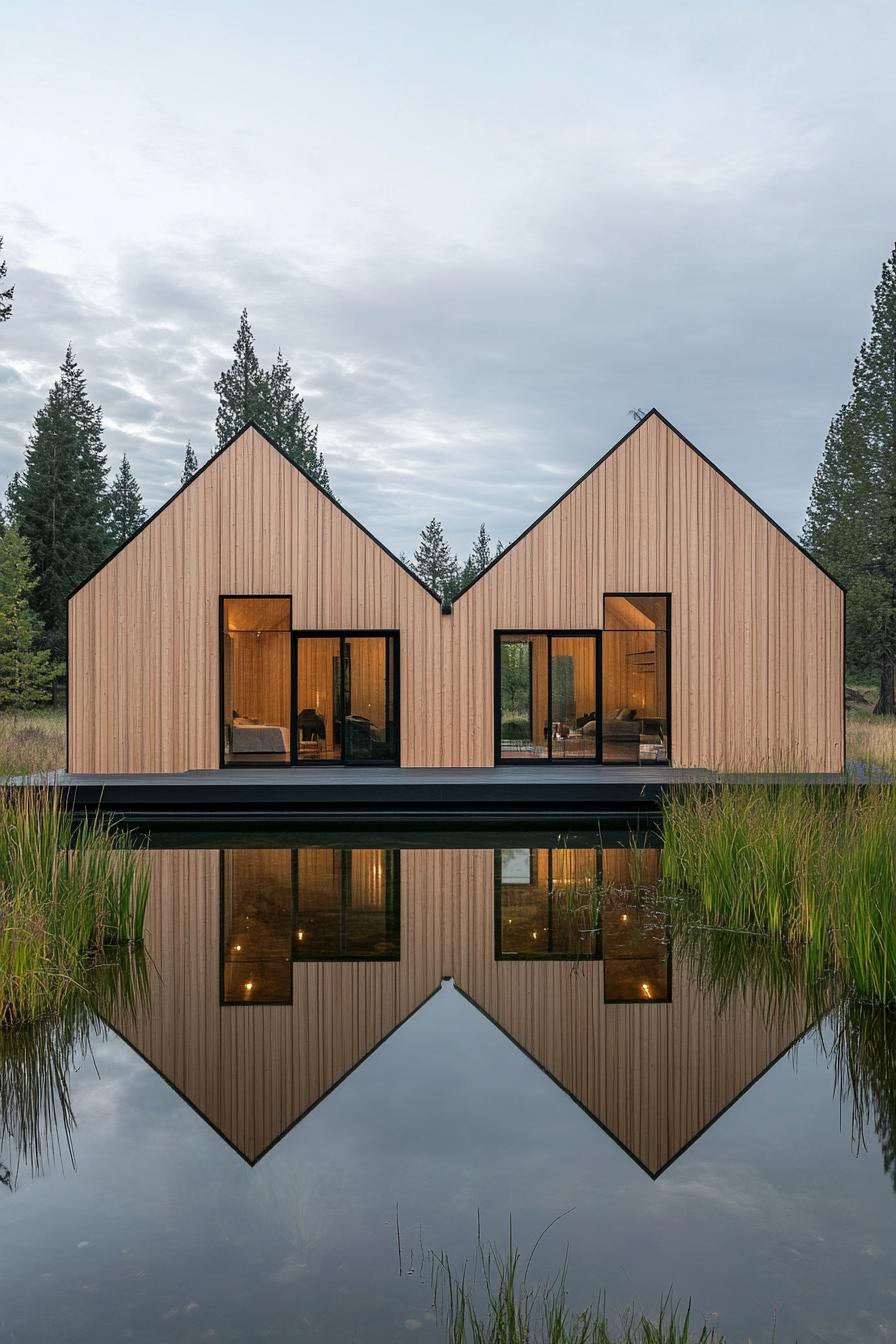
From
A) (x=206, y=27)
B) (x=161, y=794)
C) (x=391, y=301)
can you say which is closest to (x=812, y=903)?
(x=161, y=794)

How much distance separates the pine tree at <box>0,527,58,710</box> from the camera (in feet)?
94.9

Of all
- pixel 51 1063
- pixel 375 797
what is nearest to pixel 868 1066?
pixel 51 1063

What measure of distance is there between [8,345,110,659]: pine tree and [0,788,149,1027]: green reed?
32510 mm

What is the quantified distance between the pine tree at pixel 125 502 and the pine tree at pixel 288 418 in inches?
625

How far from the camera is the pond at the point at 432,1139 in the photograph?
2520 mm

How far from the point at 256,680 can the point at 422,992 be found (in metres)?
10.6

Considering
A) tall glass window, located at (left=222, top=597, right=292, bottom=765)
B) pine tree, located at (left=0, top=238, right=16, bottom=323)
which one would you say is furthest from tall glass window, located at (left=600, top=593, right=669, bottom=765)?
pine tree, located at (left=0, top=238, right=16, bottom=323)

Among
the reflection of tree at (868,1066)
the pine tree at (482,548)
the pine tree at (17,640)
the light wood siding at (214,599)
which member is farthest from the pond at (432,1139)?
the pine tree at (482,548)

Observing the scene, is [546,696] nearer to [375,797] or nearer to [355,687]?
[355,687]

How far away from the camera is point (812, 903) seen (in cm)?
524

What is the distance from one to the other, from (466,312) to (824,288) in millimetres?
15726

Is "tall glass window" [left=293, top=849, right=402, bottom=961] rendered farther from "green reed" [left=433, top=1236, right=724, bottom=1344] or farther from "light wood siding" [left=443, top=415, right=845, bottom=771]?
"light wood siding" [left=443, top=415, right=845, bottom=771]

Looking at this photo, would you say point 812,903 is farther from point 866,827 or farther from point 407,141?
point 407,141

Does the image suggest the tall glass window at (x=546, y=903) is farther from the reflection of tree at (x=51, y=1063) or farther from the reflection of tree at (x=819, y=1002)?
the reflection of tree at (x=51, y=1063)
